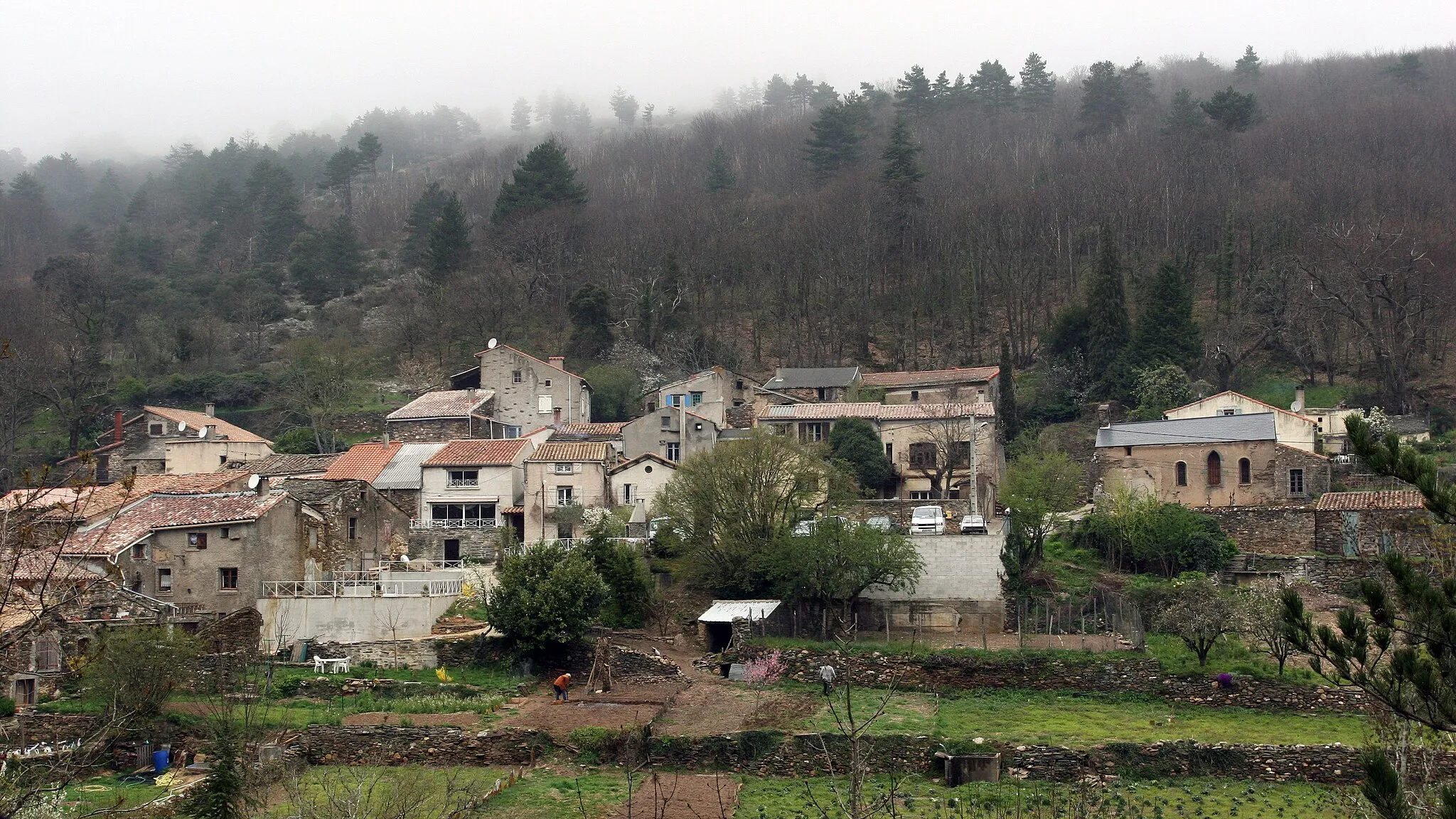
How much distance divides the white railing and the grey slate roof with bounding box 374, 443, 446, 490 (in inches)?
64.8

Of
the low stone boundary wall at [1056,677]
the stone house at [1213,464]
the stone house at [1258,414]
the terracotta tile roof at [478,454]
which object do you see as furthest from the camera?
the stone house at [1258,414]

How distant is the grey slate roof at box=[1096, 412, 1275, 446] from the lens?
47281 millimetres

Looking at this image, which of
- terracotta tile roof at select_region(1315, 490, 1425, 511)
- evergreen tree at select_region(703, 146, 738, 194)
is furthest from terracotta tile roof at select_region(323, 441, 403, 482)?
evergreen tree at select_region(703, 146, 738, 194)

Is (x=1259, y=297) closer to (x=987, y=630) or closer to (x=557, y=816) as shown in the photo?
(x=987, y=630)

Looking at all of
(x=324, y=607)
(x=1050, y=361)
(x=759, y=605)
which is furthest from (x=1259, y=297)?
(x=324, y=607)

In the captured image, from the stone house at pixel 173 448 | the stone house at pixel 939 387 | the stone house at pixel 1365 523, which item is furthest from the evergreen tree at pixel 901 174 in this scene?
the stone house at pixel 173 448

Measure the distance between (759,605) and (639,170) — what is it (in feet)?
252

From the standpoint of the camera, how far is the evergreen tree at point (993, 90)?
10838 cm

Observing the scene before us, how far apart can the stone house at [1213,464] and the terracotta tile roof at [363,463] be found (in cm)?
2769

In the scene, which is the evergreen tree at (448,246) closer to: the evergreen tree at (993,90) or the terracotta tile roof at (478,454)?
the terracotta tile roof at (478,454)

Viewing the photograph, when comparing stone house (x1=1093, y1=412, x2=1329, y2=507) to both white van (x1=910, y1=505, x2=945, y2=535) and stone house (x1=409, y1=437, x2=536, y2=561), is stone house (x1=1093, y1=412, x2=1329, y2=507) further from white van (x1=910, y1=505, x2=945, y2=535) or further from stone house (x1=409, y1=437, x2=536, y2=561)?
stone house (x1=409, y1=437, x2=536, y2=561)

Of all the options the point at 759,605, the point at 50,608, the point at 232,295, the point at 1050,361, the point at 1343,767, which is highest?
the point at 232,295

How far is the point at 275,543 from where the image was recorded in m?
37.8

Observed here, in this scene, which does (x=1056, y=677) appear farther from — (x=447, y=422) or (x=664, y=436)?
(x=447, y=422)
